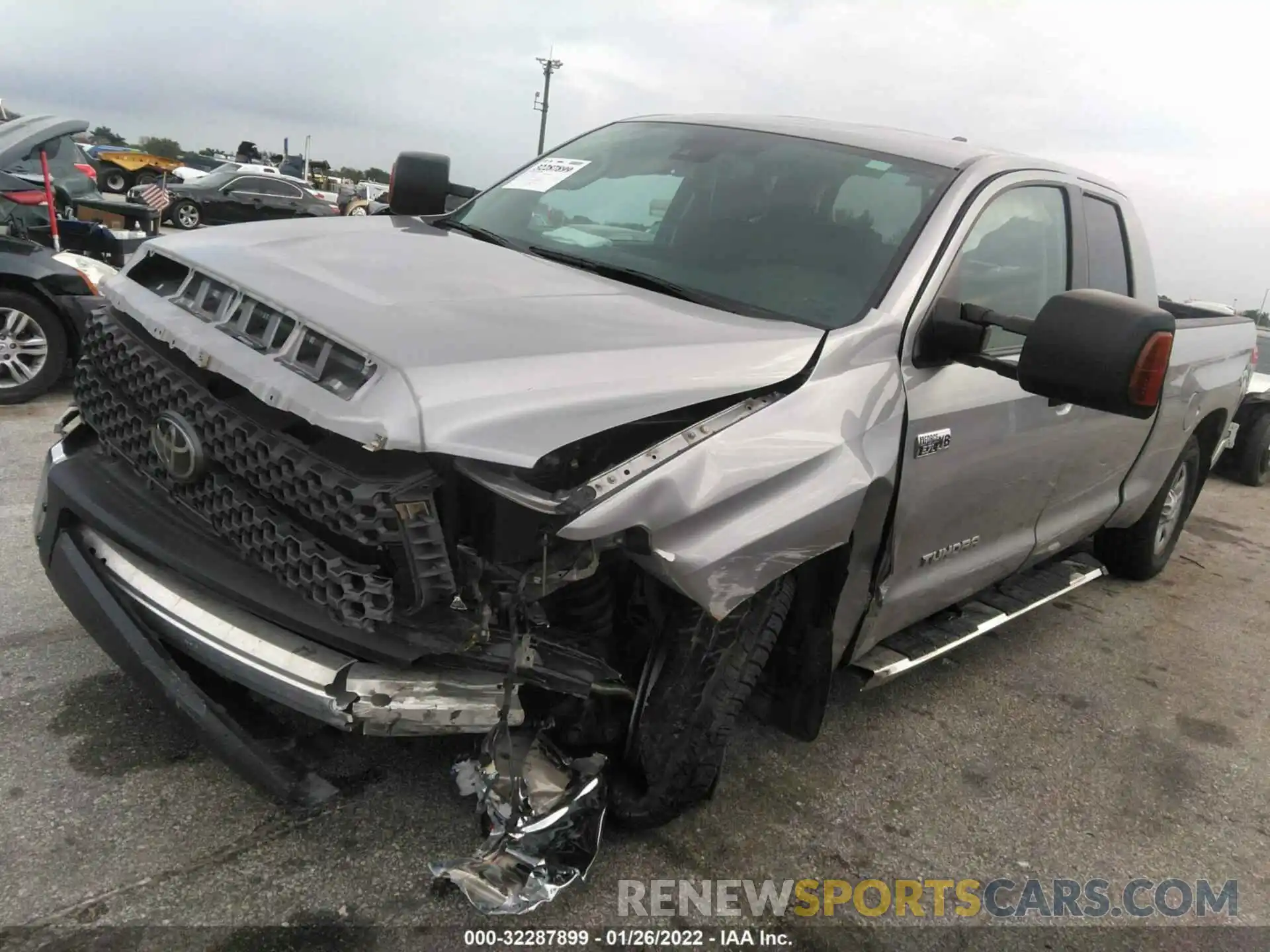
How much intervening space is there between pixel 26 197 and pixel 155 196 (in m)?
14.5

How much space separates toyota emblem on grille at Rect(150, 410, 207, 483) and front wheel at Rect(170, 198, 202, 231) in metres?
20.7

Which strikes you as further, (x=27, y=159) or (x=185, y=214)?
(x=185, y=214)

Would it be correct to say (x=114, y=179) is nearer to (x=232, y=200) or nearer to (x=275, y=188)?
(x=275, y=188)

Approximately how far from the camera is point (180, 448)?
217 centimetres

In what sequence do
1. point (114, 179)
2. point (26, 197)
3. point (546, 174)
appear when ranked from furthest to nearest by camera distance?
1. point (114, 179)
2. point (26, 197)
3. point (546, 174)

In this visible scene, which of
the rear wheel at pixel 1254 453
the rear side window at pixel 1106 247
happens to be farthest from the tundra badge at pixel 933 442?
the rear wheel at pixel 1254 453

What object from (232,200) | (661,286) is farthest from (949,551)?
(232,200)

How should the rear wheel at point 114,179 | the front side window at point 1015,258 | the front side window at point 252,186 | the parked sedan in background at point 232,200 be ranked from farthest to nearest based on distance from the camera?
the rear wheel at point 114,179
the front side window at point 252,186
the parked sedan in background at point 232,200
the front side window at point 1015,258

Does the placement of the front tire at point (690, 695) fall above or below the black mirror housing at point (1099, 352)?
below

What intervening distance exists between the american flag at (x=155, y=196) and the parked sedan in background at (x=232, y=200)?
368 millimetres

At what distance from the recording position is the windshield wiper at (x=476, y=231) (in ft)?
10.3

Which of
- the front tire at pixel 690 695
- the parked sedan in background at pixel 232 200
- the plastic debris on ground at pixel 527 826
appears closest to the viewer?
the plastic debris on ground at pixel 527 826

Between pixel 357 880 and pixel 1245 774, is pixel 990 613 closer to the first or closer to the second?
pixel 1245 774

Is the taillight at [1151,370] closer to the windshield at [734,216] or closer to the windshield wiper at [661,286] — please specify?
the windshield at [734,216]
